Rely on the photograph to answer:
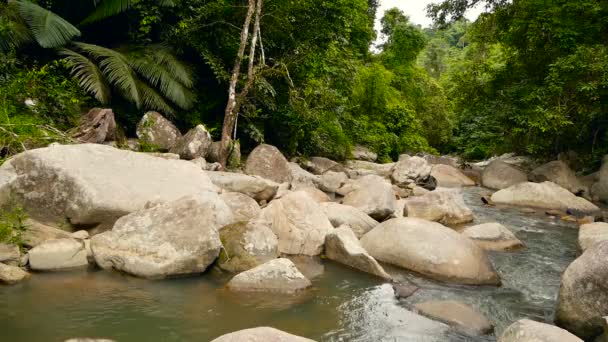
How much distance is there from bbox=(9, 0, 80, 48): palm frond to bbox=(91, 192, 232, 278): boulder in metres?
5.44

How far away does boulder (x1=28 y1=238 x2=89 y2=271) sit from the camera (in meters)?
5.15

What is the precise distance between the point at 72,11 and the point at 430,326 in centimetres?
1071

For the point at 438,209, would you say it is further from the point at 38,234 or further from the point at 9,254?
the point at 9,254

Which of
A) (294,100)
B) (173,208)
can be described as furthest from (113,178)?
(294,100)

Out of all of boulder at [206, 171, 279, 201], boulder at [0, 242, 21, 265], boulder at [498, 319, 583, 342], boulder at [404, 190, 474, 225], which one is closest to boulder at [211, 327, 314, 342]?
boulder at [498, 319, 583, 342]

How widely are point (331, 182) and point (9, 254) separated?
795 cm

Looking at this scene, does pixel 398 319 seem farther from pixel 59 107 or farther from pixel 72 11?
pixel 72 11

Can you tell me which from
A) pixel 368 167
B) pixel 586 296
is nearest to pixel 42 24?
pixel 586 296

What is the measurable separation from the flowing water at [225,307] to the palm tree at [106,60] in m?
5.79

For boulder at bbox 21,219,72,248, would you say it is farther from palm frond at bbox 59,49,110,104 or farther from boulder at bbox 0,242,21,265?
palm frond at bbox 59,49,110,104

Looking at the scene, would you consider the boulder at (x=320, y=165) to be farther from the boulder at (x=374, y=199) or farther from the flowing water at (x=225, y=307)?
the flowing water at (x=225, y=307)

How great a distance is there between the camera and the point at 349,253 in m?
6.15

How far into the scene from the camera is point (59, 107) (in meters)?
9.34

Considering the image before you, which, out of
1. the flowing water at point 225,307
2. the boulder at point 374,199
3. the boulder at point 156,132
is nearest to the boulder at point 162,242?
→ the flowing water at point 225,307
